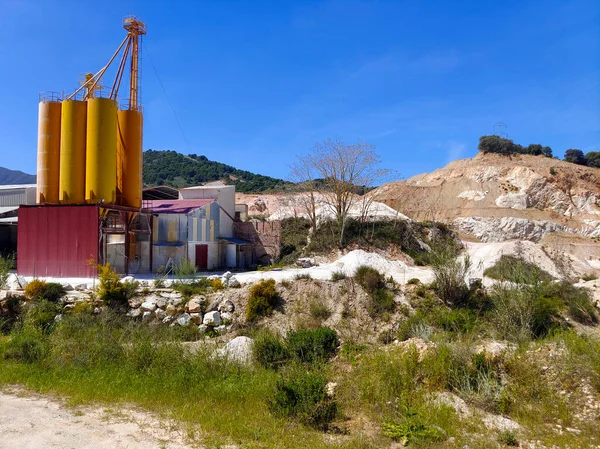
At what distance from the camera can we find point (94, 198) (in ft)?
74.3

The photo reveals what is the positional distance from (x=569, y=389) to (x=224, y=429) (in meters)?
6.98

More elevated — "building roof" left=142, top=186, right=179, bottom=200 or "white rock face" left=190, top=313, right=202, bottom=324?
"building roof" left=142, top=186, right=179, bottom=200

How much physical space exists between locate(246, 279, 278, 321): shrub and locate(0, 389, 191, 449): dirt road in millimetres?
10695

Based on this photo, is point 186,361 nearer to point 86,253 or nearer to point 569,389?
point 569,389

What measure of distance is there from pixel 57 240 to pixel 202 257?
27.7 ft

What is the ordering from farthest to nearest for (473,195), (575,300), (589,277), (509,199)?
(473,195)
(509,199)
(589,277)
(575,300)

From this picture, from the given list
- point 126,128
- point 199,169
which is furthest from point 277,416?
point 199,169

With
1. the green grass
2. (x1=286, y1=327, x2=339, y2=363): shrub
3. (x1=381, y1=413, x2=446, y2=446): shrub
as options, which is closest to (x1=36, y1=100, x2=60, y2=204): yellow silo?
the green grass

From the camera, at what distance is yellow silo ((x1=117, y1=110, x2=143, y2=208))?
80.8 ft

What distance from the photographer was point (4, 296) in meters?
18.6

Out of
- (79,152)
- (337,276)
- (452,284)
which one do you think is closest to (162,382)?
(337,276)

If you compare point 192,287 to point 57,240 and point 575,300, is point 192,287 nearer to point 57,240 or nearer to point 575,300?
point 57,240

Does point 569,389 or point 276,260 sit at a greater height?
point 276,260

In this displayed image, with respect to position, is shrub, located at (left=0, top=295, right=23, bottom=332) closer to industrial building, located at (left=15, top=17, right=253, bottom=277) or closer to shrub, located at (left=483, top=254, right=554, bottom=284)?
industrial building, located at (left=15, top=17, right=253, bottom=277)
